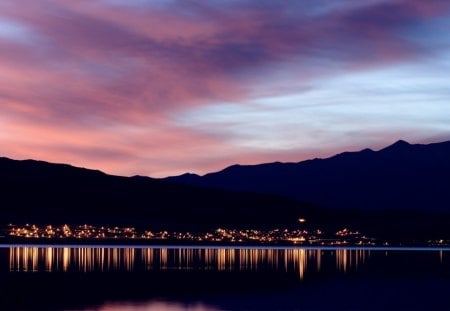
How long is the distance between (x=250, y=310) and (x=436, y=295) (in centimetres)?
2091

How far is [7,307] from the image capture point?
60531 mm

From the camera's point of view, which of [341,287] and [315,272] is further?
[315,272]

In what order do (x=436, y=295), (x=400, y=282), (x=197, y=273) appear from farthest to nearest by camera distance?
(x=197, y=273), (x=400, y=282), (x=436, y=295)

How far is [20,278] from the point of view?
87688mm

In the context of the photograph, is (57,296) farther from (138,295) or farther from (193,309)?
(193,309)

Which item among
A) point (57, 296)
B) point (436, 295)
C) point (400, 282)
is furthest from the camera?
point (400, 282)

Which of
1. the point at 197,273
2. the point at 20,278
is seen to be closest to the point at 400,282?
the point at 197,273

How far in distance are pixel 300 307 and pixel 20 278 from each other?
32179mm

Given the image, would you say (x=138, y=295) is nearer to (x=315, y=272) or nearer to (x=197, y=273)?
(x=197, y=273)

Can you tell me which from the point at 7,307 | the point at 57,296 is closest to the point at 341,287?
the point at 57,296

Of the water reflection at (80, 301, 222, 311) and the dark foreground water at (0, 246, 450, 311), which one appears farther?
the dark foreground water at (0, 246, 450, 311)

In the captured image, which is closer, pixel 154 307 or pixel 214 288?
pixel 154 307

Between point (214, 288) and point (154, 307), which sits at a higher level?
point (214, 288)

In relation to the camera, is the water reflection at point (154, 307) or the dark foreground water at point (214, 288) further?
the dark foreground water at point (214, 288)
